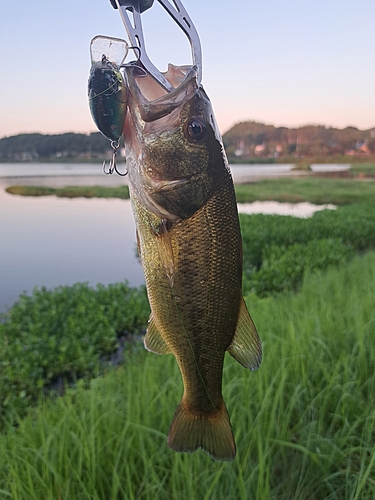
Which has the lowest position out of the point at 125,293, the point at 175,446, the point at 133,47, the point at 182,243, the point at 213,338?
the point at 125,293

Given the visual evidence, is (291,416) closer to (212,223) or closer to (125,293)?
(212,223)

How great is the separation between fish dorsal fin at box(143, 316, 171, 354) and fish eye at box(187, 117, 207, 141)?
46 centimetres

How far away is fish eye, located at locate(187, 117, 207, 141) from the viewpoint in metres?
0.90

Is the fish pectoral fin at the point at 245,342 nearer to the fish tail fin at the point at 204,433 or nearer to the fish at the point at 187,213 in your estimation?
the fish at the point at 187,213

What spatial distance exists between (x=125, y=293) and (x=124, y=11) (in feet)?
17.5

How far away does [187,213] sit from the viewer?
90 cm

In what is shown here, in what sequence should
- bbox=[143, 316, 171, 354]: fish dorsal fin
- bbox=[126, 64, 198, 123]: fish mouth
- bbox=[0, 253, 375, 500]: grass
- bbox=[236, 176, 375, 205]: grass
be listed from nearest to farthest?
bbox=[126, 64, 198, 123]: fish mouth
bbox=[143, 316, 171, 354]: fish dorsal fin
bbox=[0, 253, 375, 500]: grass
bbox=[236, 176, 375, 205]: grass

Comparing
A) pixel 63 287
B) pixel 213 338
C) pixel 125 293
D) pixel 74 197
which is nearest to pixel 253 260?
pixel 125 293

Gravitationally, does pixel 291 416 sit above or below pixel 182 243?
below

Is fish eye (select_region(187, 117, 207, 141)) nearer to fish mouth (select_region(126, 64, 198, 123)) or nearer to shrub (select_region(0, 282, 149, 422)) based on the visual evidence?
fish mouth (select_region(126, 64, 198, 123))

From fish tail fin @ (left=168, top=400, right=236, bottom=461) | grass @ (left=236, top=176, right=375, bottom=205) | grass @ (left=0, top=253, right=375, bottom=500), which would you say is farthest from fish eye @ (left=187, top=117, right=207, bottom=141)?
grass @ (left=236, top=176, right=375, bottom=205)

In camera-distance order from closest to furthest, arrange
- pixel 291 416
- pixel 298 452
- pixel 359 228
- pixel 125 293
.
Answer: pixel 298 452 → pixel 291 416 → pixel 125 293 → pixel 359 228

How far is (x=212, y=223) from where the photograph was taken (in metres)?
0.89

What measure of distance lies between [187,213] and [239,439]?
5.11 ft
